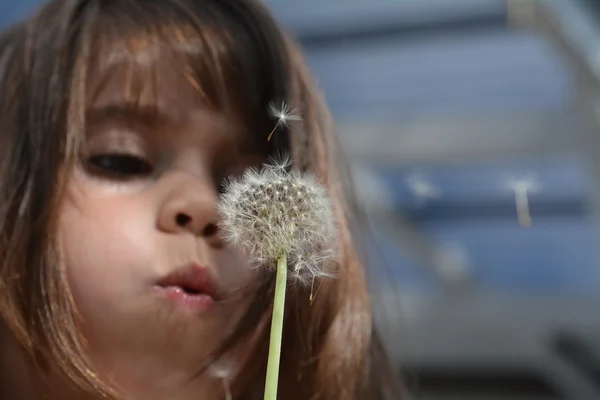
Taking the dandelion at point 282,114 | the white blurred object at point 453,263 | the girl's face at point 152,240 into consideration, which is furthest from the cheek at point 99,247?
the white blurred object at point 453,263

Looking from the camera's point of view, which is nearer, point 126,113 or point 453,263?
point 126,113

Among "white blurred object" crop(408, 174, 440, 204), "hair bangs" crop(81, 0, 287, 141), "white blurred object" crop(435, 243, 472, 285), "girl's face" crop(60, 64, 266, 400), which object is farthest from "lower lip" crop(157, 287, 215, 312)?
"white blurred object" crop(435, 243, 472, 285)

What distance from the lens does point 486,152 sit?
4.89ft

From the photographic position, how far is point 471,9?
137 cm

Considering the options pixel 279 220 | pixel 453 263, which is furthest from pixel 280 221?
pixel 453 263

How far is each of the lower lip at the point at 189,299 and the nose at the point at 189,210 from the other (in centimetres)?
3

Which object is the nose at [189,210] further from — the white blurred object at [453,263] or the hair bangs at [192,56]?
the white blurred object at [453,263]

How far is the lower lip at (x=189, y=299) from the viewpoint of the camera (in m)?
0.43

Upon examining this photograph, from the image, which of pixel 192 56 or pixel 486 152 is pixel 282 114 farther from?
pixel 486 152

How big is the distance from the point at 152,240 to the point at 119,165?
0.05m

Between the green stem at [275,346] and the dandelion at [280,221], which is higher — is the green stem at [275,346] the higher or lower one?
the lower one

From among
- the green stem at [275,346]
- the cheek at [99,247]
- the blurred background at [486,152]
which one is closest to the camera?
the green stem at [275,346]

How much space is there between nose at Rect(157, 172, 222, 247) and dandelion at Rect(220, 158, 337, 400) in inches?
1.7

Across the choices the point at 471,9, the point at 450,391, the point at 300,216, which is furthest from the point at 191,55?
the point at 450,391
